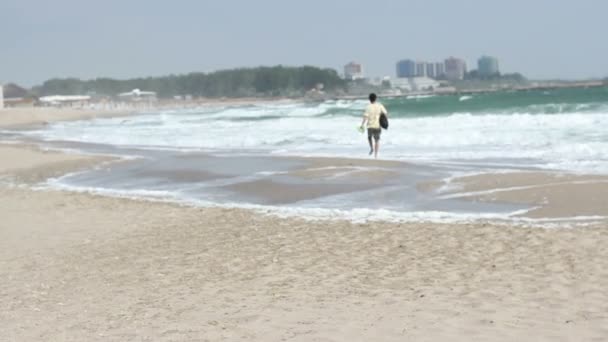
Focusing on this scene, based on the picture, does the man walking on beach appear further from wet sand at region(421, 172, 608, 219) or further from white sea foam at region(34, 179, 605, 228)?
white sea foam at region(34, 179, 605, 228)

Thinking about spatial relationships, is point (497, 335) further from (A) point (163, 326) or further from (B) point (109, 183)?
(B) point (109, 183)

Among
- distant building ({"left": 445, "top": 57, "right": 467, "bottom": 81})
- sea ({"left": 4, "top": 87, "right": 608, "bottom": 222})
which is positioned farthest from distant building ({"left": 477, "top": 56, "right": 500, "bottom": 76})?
sea ({"left": 4, "top": 87, "right": 608, "bottom": 222})

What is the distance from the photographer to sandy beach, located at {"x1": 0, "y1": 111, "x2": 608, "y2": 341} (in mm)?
4879

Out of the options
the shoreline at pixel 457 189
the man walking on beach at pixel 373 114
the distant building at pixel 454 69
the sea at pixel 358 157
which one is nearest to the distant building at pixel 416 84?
the distant building at pixel 454 69

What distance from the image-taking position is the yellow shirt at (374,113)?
15852 millimetres

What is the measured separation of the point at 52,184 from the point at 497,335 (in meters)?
11.9

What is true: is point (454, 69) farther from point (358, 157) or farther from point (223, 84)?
point (358, 157)

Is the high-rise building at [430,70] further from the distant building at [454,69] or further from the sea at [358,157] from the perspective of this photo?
the sea at [358,157]

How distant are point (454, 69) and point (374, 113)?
571ft

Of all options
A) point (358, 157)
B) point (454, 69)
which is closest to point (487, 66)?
point (454, 69)

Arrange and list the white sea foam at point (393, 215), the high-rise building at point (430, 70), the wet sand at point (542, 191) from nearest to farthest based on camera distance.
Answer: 1. the white sea foam at point (393, 215)
2. the wet sand at point (542, 191)
3. the high-rise building at point (430, 70)

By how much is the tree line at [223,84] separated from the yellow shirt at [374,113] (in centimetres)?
16038

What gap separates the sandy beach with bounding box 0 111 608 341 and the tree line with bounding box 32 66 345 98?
167650mm

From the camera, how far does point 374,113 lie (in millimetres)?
15945
